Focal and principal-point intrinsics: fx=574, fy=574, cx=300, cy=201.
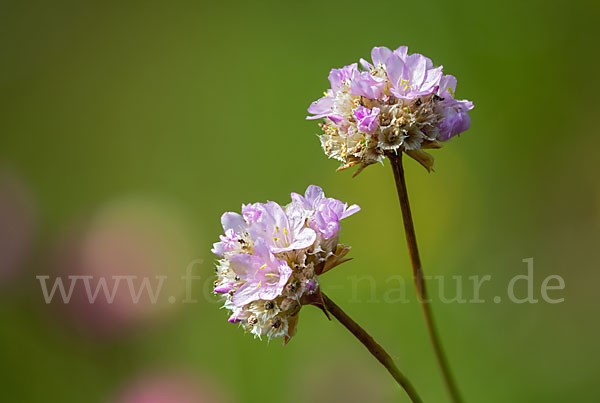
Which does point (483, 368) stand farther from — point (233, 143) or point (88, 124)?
point (88, 124)

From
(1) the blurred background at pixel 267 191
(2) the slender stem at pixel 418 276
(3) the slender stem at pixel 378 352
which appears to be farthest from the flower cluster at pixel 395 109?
(1) the blurred background at pixel 267 191

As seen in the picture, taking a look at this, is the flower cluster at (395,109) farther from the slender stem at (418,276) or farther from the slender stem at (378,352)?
the slender stem at (378,352)

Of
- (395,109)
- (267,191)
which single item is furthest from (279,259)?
(267,191)

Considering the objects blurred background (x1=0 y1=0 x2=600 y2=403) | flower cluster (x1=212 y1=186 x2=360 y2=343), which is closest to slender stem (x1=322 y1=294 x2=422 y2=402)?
flower cluster (x1=212 y1=186 x2=360 y2=343)

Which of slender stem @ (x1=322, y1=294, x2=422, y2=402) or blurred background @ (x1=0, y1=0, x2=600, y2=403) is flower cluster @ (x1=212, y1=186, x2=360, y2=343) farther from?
blurred background @ (x1=0, y1=0, x2=600, y2=403)

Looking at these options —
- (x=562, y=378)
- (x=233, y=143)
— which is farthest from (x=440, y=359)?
(x=233, y=143)

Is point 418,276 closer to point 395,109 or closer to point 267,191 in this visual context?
point 395,109
